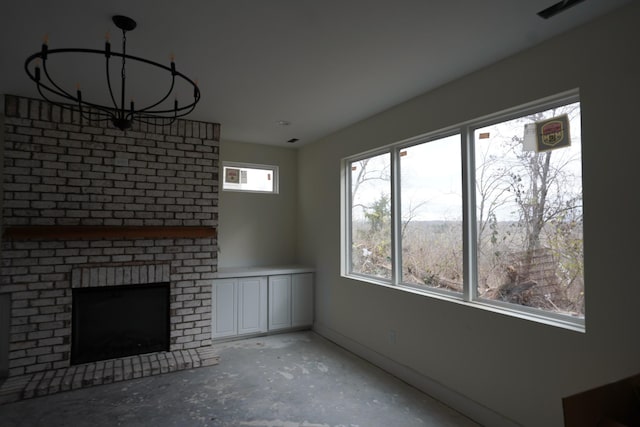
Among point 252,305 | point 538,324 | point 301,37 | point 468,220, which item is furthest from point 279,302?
point 301,37

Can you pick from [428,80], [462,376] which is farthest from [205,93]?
[462,376]

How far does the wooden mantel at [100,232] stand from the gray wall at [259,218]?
39.3 inches

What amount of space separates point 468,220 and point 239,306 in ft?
10.1

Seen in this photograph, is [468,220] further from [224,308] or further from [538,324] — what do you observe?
[224,308]

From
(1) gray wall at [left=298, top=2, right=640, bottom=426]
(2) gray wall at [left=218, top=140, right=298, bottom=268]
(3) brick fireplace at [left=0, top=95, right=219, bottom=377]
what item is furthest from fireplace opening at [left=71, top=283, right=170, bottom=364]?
(1) gray wall at [left=298, top=2, right=640, bottom=426]

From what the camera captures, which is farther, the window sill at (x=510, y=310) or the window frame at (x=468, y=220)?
the window frame at (x=468, y=220)

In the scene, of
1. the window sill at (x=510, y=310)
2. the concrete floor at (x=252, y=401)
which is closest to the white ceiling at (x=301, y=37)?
the window sill at (x=510, y=310)

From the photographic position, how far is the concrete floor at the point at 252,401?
272cm

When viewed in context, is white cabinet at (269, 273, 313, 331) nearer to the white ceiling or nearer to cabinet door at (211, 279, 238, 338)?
cabinet door at (211, 279, 238, 338)

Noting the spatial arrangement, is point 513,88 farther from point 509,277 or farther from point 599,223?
point 509,277

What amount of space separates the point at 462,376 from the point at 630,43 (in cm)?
247

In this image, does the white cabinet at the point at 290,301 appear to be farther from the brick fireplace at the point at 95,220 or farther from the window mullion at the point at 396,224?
the window mullion at the point at 396,224

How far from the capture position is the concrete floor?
107 inches

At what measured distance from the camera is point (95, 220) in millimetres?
3723
